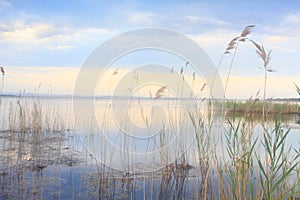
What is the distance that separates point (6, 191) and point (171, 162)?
8.51 ft

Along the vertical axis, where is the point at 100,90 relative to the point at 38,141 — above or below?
above

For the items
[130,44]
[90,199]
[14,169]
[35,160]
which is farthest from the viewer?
[35,160]

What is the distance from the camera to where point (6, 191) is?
14.4 ft

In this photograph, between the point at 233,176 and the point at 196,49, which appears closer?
the point at 233,176

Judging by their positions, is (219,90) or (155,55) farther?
(155,55)

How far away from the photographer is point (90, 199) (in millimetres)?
4309

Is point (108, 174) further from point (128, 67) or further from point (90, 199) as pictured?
point (128, 67)

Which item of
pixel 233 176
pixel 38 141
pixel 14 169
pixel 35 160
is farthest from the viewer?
pixel 38 141

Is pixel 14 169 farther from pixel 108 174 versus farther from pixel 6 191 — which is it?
pixel 108 174

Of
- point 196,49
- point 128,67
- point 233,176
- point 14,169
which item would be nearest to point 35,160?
point 14,169

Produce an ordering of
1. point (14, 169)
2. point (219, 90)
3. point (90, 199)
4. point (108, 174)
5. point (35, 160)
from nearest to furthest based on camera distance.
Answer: point (219, 90)
point (90, 199)
point (108, 174)
point (14, 169)
point (35, 160)

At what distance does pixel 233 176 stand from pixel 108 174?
9.17 feet

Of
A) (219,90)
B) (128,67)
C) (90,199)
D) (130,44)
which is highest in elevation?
(130,44)

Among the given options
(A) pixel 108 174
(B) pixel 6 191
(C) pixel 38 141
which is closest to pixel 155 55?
(A) pixel 108 174
